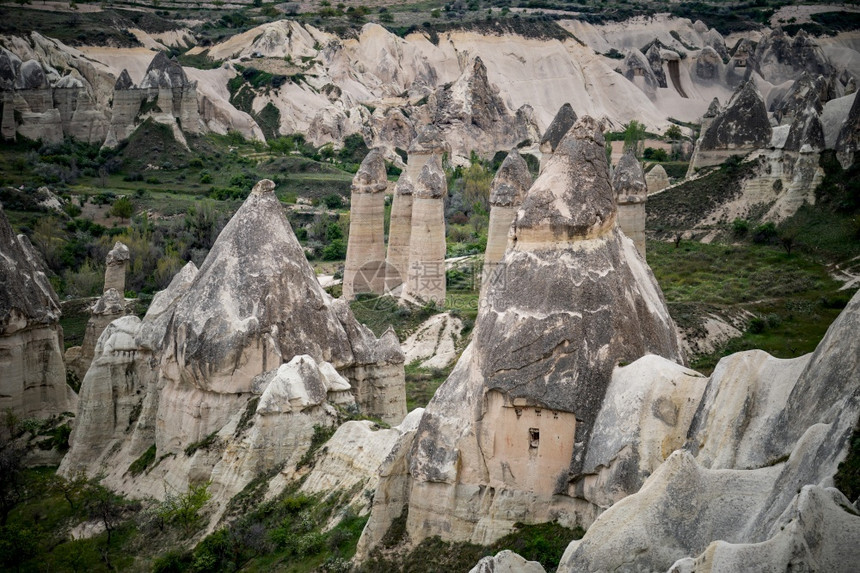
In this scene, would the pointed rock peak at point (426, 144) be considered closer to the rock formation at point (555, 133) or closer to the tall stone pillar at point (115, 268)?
the rock formation at point (555, 133)

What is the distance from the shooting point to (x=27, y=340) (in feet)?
87.5

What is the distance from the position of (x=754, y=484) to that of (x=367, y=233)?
2921 cm

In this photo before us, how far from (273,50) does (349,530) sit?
270 ft

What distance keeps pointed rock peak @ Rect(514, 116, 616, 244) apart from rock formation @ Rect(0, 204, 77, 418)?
1568cm

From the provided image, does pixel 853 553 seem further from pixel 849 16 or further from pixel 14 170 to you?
pixel 849 16

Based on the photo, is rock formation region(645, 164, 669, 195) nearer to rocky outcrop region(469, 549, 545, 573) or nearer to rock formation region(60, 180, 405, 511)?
rock formation region(60, 180, 405, 511)

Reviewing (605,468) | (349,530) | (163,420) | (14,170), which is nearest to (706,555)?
(605,468)

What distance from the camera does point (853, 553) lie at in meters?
8.57

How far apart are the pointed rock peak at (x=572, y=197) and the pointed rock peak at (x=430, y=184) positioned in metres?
21.2

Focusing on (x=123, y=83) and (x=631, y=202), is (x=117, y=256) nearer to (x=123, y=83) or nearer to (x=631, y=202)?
(x=631, y=202)

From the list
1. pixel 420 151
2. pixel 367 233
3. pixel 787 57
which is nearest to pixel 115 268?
pixel 367 233

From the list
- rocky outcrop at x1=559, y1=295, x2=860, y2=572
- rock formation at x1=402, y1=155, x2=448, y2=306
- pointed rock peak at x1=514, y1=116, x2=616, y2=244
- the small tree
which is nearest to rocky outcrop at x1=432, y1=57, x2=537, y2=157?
the small tree

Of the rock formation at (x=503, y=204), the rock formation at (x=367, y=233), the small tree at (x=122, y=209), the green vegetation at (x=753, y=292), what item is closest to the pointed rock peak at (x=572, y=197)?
the green vegetation at (x=753, y=292)

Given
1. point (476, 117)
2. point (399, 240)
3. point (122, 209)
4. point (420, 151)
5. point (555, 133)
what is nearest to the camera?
point (399, 240)
